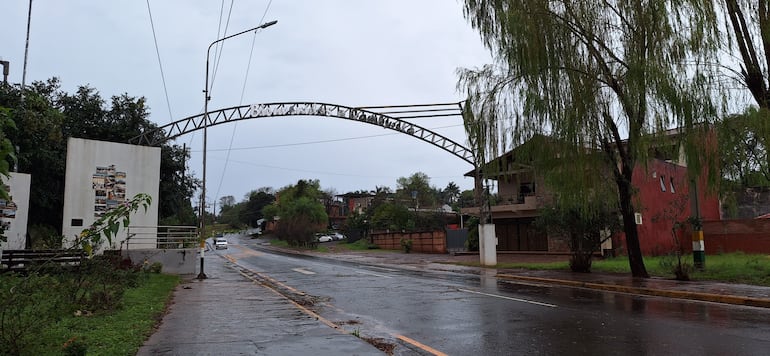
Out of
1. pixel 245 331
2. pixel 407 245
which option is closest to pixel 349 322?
pixel 245 331

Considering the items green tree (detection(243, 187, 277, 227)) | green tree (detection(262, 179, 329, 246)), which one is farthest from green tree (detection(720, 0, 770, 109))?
green tree (detection(243, 187, 277, 227))

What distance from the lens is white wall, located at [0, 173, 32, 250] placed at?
19562mm

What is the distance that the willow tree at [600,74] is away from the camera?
47.0ft

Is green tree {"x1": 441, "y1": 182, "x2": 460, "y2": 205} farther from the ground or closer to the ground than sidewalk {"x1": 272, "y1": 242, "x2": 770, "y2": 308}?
farther from the ground

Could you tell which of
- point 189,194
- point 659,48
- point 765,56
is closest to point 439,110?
point 659,48

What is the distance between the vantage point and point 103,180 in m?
21.9

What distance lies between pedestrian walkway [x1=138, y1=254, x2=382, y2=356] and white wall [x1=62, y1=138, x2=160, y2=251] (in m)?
9.41

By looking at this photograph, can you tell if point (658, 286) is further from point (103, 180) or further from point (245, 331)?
point (103, 180)

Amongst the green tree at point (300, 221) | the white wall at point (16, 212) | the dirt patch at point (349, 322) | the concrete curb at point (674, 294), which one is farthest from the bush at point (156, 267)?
the green tree at point (300, 221)

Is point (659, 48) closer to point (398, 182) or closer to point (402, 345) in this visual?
point (402, 345)

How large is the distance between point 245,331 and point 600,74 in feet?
42.6

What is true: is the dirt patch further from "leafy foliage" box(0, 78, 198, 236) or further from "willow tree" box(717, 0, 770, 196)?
"leafy foliage" box(0, 78, 198, 236)

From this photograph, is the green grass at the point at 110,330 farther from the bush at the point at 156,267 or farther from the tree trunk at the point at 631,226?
the tree trunk at the point at 631,226

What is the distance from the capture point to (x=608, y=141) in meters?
16.9
